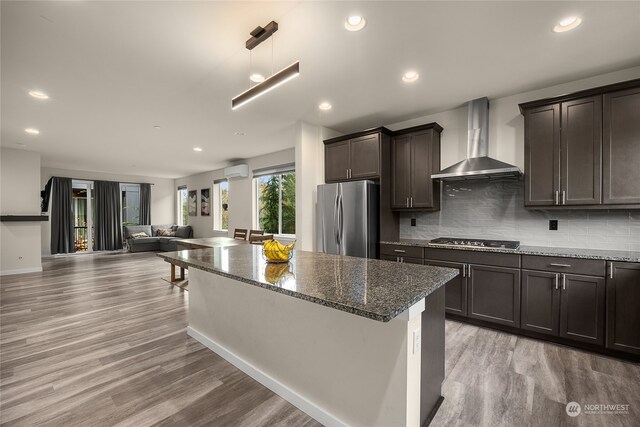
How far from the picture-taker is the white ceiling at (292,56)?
72.7 inches

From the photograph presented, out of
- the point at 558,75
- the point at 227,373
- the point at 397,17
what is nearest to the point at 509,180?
the point at 558,75

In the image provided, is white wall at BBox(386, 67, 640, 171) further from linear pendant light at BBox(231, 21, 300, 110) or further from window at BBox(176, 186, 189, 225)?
window at BBox(176, 186, 189, 225)

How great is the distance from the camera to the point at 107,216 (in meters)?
8.67

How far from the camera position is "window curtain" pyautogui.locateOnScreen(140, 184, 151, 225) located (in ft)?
31.0

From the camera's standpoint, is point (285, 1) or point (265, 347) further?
point (265, 347)

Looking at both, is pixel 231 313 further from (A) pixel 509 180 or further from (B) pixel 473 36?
(A) pixel 509 180

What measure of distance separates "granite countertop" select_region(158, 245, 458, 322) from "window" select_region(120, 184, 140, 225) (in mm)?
8744

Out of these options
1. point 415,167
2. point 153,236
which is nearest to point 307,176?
point 415,167

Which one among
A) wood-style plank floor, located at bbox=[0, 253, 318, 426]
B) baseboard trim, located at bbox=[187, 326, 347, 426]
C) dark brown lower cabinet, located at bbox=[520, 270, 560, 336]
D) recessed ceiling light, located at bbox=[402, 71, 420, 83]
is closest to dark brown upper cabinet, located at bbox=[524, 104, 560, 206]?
dark brown lower cabinet, located at bbox=[520, 270, 560, 336]

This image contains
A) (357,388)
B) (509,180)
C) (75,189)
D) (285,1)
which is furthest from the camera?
(75,189)

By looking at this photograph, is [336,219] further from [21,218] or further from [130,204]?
[130,204]

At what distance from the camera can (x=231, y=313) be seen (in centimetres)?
225

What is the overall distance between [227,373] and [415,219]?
9.62 feet

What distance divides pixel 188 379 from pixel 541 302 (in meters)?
3.09
